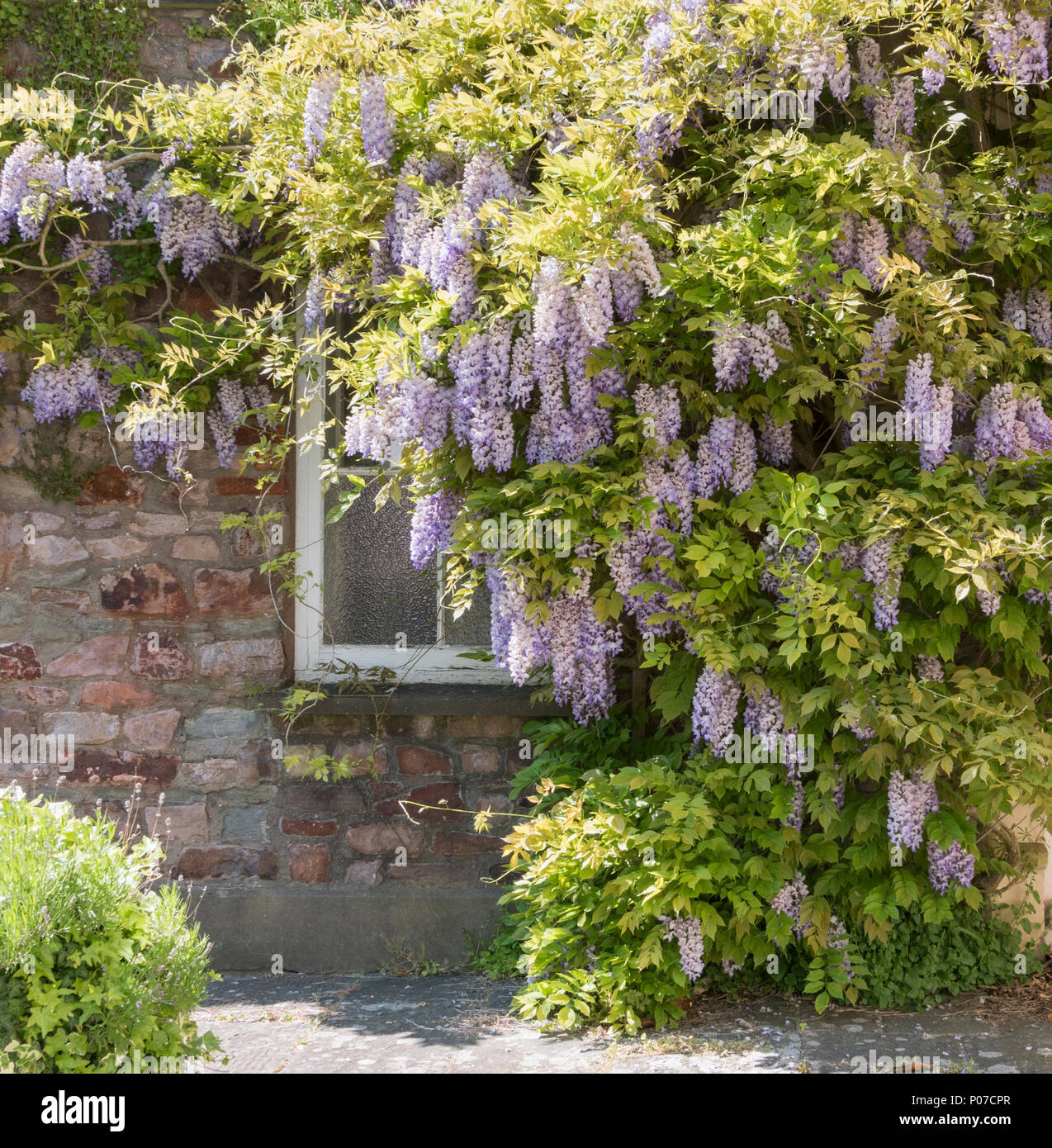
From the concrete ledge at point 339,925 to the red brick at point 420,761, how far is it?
0.48 metres

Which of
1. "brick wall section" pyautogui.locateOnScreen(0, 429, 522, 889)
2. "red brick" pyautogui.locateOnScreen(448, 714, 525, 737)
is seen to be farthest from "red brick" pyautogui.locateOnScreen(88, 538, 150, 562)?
"red brick" pyautogui.locateOnScreen(448, 714, 525, 737)

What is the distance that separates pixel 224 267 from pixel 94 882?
278 cm

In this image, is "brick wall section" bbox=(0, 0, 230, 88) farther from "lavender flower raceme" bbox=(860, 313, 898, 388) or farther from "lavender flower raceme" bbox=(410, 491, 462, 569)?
"lavender flower raceme" bbox=(860, 313, 898, 388)

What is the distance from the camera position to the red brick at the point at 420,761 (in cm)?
480

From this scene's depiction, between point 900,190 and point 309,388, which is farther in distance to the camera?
point 309,388

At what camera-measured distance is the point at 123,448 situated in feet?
16.1

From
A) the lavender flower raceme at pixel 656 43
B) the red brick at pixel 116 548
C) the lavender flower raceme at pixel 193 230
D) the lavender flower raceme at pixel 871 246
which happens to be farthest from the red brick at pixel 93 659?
the lavender flower raceme at pixel 871 246

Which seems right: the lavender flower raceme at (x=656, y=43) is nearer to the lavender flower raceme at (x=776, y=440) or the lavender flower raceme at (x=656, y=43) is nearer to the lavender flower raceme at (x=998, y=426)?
the lavender flower raceme at (x=776, y=440)

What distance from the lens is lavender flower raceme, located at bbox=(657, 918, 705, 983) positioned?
3.72m

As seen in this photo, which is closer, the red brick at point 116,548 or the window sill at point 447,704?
the window sill at point 447,704

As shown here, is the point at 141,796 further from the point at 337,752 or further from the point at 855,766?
the point at 855,766

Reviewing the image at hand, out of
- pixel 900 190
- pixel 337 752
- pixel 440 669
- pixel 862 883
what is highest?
pixel 900 190

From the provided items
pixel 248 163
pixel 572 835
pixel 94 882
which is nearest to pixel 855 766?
pixel 572 835

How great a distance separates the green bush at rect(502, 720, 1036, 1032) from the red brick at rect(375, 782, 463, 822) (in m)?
0.72
